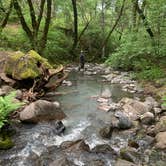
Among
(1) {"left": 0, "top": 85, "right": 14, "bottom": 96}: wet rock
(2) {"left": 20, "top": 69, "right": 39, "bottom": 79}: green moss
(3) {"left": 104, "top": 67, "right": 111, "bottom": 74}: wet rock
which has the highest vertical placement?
(2) {"left": 20, "top": 69, "right": 39, "bottom": 79}: green moss

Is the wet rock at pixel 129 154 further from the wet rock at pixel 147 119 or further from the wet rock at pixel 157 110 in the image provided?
the wet rock at pixel 157 110

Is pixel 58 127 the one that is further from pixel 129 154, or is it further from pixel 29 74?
pixel 29 74

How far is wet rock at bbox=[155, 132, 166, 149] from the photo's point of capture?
784 centimetres

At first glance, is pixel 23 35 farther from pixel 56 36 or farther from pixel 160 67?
pixel 160 67

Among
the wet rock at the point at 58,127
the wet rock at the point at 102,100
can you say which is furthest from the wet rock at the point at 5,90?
the wet rock at the point at 102,100

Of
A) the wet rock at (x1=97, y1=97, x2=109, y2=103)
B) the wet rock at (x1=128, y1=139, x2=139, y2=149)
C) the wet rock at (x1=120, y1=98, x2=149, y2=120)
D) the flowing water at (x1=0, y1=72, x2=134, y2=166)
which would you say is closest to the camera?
the flowing water at (x1=0, y1=72, x2=134, y2=166)

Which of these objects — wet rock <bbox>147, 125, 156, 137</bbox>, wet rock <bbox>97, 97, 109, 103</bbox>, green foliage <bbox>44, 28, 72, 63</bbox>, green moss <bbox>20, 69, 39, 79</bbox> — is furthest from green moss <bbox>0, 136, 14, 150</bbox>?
green foliage <bbox>44, 28, 72, 63</bbox>

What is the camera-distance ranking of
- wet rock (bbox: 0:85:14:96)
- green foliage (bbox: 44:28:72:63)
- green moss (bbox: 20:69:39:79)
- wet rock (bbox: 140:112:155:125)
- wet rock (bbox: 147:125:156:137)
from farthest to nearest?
green foliage (bbox: 44:28:72:63) < green moss (bbox: 20:69:39:79) < wet rock (bbox: 0:85:14:96) < wet rock (bbox: 140:112:155:125) < wet rock (bbox: 147:125:156:137)

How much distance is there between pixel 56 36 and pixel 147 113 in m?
14.9

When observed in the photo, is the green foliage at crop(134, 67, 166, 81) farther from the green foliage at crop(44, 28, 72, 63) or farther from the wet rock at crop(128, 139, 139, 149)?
the wet rock at crop(128, 139, 139, 149)

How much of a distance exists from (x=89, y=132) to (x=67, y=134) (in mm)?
665

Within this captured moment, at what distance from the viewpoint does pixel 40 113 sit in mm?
9461

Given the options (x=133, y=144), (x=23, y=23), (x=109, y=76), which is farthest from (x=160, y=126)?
(x=23, y=23)

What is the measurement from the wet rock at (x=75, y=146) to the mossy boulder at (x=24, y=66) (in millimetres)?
4911
